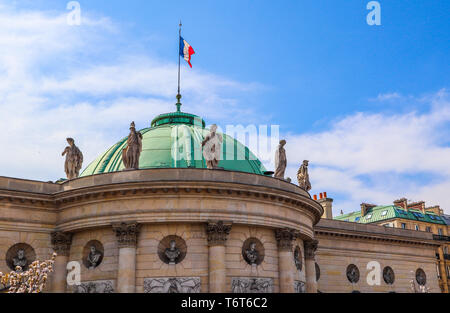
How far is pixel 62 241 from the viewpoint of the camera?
34.5 m

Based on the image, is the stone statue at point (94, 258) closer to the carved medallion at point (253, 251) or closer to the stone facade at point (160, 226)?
the stone facade at point (160, 226)

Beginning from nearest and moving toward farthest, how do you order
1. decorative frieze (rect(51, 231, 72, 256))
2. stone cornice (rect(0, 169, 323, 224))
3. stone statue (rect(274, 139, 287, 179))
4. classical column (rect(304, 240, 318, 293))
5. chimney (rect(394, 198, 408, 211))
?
1. stone cornice (rect(0, 169, 323, 224))
2. decorative frieze (rect(51, 231, 72, 256))
3. stone statue (rect(274, 139, 287, 179))
4. classical column (rect(304, 240, 318, 293))
5. chimney (rect(394, 198, 408, 211))

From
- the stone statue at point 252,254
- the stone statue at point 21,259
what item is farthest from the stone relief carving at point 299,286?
the stone statue at point 21,259

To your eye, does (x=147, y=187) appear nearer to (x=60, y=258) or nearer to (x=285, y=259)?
(x=60, y=258)

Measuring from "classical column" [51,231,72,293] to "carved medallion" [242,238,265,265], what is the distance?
1159 cm

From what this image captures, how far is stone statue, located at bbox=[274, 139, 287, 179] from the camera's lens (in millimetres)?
37969

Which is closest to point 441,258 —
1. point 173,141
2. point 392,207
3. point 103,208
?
point 392,207

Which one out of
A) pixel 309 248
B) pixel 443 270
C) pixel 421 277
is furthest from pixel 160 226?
pixel 443 270

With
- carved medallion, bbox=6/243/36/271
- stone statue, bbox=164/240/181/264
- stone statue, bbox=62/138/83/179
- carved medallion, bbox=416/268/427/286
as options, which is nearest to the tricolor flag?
stone statue, bbox=62/138/83/179

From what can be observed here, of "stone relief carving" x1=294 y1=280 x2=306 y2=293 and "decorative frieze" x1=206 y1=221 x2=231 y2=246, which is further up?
"decorative frieze" x1=206 y1=221 x2=231 y2=246

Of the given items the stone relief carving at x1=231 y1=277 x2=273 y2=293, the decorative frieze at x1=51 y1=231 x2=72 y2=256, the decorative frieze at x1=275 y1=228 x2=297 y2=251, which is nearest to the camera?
the stone relief carving at x1=231 y1=277 x2=273 y2=293

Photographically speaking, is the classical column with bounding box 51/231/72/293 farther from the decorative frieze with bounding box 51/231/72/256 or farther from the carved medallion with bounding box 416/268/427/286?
the carved medallion with bounding box 416/268/427/286

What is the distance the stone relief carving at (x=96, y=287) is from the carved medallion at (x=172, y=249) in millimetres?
3544
